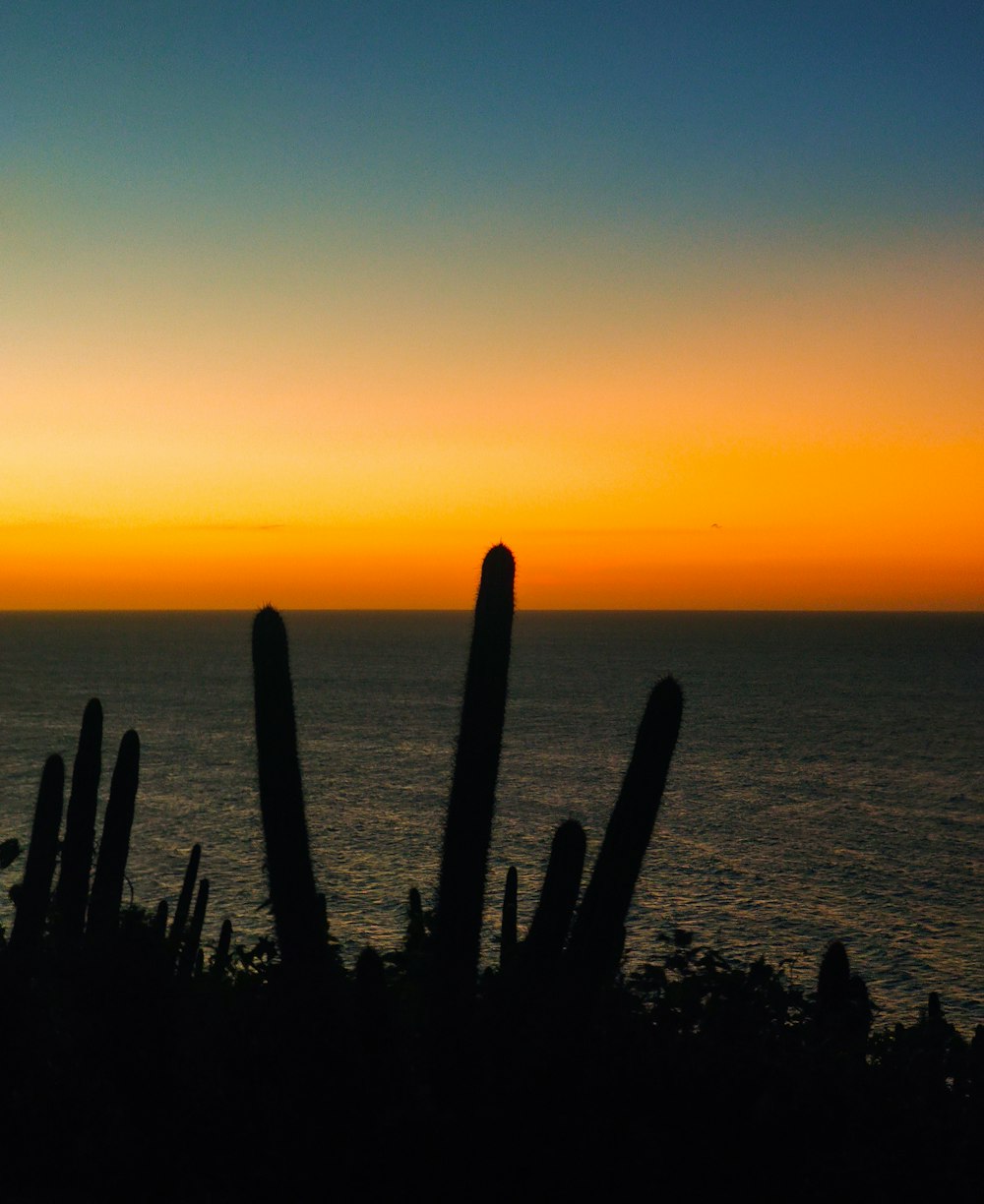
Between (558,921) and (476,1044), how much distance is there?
3.55 m

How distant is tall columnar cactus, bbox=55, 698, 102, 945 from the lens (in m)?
14.9

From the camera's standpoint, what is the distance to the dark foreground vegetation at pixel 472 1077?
7.18 m

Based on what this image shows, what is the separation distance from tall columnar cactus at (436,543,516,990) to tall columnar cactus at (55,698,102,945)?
21.3 feet

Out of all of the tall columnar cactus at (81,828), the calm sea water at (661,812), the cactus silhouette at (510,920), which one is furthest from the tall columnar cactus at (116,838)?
the calm sea water at (661,812)

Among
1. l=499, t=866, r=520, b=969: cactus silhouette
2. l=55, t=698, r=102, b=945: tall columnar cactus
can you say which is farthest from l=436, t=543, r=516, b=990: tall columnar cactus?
l=55, t=698, r=102, b=945: tall columnar cactus

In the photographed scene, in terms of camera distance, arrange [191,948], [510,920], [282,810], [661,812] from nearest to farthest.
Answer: [282,810]
[510,920]
[191,948]
[661,812]

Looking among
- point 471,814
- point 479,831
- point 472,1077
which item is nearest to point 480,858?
point 479,831

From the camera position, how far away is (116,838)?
49.9 feet

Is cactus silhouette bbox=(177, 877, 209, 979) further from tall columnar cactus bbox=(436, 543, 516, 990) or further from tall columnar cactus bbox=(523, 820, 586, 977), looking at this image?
tall columnar cactus bbox=(523, 820, 586, 977)

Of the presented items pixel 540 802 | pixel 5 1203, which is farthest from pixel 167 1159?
pixel 540 802

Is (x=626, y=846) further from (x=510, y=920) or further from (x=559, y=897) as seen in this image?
(x=510, y=920)

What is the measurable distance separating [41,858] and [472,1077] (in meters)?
9.95

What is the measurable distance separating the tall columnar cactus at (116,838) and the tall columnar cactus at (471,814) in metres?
5.77

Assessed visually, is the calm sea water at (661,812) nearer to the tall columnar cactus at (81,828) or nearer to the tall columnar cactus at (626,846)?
the tall columnar cactus at (626,846)
